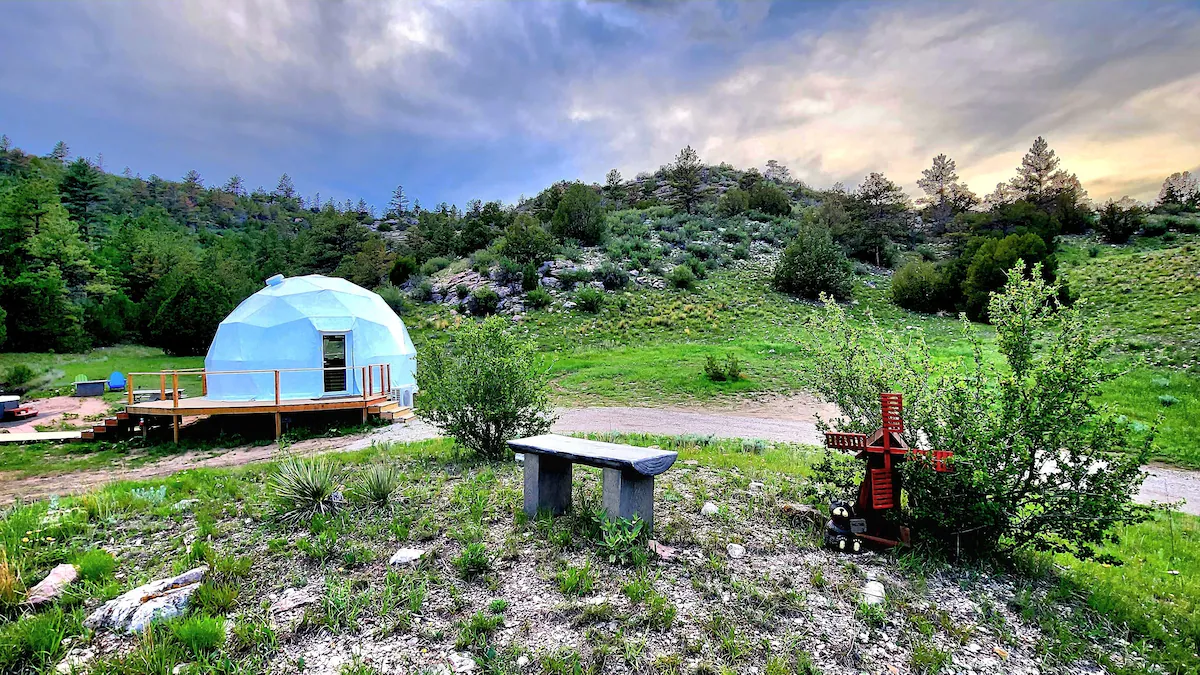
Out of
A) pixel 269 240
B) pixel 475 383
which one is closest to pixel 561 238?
pixel 475 383

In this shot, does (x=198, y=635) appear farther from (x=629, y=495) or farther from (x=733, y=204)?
(x=733, y=204)

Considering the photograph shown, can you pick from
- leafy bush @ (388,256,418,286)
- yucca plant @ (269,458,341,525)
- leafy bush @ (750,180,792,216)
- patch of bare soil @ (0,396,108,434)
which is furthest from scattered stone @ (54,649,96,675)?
leafy bush @ (750,180,792,216)

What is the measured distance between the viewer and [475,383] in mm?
7461

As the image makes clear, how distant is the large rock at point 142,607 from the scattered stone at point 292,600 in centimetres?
55

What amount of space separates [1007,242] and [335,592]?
29.9 meters

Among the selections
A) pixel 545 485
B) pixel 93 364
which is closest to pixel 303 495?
pixel 545 485

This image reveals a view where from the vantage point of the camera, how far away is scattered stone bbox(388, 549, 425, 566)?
414 centimetres

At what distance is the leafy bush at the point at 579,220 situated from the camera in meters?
36.6

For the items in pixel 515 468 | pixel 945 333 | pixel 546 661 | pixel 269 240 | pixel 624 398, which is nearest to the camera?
pixel 546 661

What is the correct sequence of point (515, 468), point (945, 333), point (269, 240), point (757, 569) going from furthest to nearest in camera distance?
point (269, 240)
point (945, 333)
point (515, 468)
point (757, 569)

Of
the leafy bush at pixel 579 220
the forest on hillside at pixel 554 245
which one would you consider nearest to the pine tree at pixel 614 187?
the forest on hillside at pixel 554 245

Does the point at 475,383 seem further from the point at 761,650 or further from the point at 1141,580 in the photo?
the point at 1141,580

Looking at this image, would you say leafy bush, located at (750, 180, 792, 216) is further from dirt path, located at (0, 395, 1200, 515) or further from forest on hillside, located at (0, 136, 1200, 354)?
dirt path, located at (0, 395, 1200, 515)

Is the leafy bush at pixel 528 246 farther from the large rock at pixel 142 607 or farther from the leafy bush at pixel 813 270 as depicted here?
the large rock at pixel 142 607
